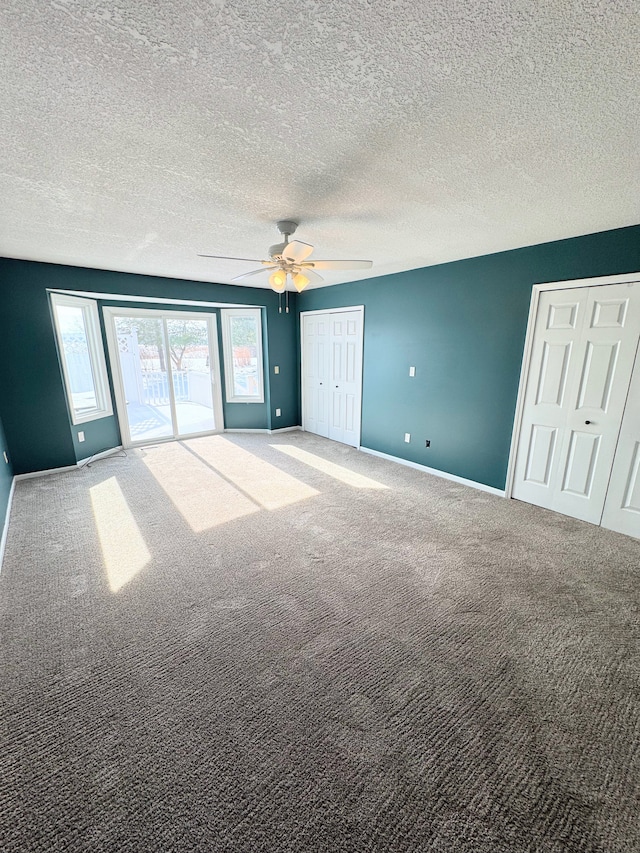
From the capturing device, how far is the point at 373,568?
2477 mm

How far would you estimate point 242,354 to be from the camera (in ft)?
19.3

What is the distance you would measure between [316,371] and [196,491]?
9.76ft

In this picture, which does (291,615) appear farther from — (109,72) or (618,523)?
(618,523)

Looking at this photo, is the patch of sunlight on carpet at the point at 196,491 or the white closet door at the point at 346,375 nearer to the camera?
the patch of sunlight on carpet at the point at 196,491

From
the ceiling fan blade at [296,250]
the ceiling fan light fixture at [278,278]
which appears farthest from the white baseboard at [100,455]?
the ceiling fan blade at [296,250]

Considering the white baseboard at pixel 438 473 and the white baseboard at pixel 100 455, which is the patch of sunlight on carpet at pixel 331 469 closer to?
the white baseboard at pixel 438 473

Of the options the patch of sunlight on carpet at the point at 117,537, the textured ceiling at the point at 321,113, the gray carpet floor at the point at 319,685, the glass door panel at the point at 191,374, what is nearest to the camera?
the textured ceiling at the point at 321,113

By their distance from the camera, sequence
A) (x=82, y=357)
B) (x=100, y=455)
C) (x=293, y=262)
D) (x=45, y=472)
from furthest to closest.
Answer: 1. (x=100, y=455)
2. (x=82, y=357)
3. (x=45, y=472)
4. (x=293, y=262)

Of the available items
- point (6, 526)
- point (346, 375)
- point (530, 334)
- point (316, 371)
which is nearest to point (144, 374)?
point (316, 371)

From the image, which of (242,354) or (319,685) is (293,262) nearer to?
(319,685)

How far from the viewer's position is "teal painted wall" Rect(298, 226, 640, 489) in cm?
298

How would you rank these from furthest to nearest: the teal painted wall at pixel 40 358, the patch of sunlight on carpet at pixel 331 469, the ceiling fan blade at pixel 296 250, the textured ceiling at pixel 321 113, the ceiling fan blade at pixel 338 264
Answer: the patch of sunlight on carpet at pixel 331 469
the teal painted wall at pixel 40 358
the ceiling fan blade at pixel 338 264
the ceiling fan blade at pixel 296 250
the textured ceiling at pixel 321 113

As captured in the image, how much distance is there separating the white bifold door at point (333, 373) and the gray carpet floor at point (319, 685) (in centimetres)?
247

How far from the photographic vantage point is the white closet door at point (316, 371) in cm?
555
